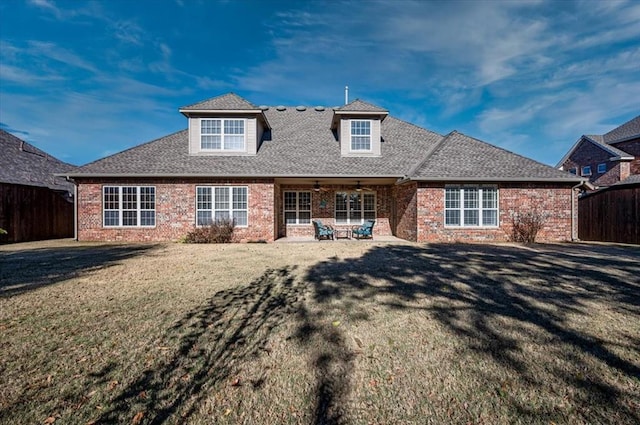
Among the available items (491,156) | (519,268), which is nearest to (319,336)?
(519,268)

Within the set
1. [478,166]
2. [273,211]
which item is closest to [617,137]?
[478,166]

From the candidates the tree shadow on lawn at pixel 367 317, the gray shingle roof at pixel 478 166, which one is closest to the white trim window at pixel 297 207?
the gray shingle roof at pixel 478 166

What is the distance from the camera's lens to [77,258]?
30.0 feet

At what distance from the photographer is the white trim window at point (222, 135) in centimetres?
1504

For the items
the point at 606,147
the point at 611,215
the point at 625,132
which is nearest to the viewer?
the point at 611,215

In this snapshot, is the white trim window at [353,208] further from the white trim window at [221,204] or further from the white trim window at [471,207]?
the white trim window at [221,204]

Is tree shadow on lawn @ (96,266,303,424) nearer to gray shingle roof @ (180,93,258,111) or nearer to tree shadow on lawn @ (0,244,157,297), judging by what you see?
tree shadow on lawn @ (0,244,157,297)

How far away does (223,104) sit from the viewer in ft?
49.0

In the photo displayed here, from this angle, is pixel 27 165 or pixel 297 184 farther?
pixel 27 165

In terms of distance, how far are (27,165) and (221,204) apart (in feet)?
42.9

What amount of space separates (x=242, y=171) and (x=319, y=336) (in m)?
11.2

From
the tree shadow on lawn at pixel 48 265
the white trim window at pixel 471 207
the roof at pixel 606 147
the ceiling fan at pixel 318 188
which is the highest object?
the roof at pixel 606 147

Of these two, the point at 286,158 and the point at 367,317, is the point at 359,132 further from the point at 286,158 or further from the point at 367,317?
the point at 367,317

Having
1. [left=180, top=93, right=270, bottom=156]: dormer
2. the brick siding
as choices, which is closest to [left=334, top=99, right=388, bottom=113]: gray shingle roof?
the brick siding
